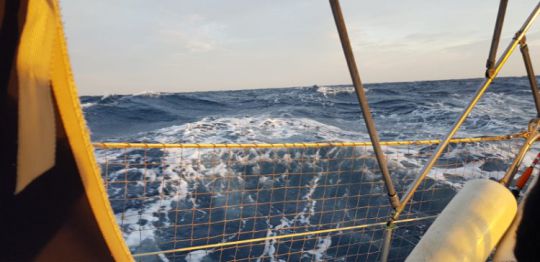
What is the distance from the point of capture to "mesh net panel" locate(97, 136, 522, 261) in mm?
4148

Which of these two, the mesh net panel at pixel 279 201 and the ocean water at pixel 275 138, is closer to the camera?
the mesh net panel at pixel 279 201

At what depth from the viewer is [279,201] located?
493cm

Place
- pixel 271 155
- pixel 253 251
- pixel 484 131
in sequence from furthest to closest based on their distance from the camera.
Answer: pixel 484 131 → pixel 271 155 → pixel 253 251

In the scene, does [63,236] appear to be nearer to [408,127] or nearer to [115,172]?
[115,172]

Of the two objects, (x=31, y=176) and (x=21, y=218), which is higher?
(x=31, y=176)

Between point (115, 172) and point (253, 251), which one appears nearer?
point (253, 251)

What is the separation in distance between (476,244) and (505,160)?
6336mm

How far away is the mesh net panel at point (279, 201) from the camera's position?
4.15 metres

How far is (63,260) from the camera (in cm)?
94

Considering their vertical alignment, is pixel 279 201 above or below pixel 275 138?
below

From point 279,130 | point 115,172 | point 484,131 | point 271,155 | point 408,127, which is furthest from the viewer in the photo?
point 408,127

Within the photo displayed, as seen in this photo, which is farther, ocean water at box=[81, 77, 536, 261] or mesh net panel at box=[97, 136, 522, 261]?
ocean water at box=[81, 77, 536, 261]

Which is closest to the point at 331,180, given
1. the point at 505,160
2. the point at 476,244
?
the point at 505,160

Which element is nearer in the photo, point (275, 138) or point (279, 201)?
point (279, 201)
